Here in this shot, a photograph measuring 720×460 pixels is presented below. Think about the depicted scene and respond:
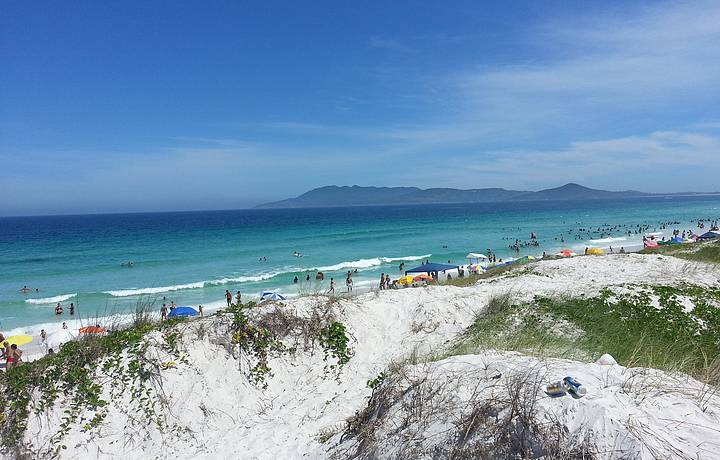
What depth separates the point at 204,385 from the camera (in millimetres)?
8695

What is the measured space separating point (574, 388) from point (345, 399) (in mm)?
4686

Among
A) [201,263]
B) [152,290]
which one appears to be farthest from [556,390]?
[201,263]

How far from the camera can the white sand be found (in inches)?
170

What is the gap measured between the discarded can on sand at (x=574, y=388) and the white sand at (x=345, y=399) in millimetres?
108

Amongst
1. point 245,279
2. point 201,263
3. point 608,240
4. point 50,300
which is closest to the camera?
point 50,300

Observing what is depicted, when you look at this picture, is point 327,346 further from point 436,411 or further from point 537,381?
point 537,381

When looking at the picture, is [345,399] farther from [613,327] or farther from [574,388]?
[613,327]

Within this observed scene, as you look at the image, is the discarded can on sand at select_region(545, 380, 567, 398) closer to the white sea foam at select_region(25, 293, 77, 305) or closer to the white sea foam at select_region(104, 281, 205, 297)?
the white sea foam at select_region(104, 281, 205, 297)

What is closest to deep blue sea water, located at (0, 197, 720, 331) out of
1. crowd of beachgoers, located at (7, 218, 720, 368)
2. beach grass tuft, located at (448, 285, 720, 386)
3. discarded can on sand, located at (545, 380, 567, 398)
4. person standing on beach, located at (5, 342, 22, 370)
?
crowd of beachgoers, located at (7, 218, 720, 368)

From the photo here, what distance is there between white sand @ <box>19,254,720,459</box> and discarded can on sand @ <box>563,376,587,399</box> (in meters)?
0.11

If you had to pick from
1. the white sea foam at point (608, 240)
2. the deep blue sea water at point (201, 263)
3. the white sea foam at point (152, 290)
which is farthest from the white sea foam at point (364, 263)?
the white sea foam at point (608, 240)

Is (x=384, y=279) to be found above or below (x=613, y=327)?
below

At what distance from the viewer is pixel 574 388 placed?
4660mm

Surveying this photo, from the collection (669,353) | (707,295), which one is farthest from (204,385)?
(707,295)
